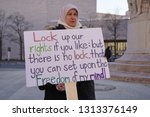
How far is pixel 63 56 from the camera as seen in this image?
4.26 metres

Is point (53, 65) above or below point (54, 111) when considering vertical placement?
above

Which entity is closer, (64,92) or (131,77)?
(64,92)

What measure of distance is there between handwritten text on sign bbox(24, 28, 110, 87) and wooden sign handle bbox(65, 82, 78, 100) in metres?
0.08

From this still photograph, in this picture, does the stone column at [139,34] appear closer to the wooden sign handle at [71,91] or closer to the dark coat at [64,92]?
the dark coat at [64,92]

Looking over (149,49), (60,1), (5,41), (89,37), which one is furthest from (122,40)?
(89,37)

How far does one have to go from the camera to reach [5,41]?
61.5m

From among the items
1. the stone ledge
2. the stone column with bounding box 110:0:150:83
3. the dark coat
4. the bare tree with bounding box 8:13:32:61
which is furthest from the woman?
the bare tree with bounding box 8:13:32:61

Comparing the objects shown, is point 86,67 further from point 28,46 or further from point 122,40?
point 122,40

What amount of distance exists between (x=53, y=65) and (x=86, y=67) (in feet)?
1.26

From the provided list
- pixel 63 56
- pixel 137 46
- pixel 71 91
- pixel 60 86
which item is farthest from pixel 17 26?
pixel 71 91

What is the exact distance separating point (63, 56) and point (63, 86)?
36 cm

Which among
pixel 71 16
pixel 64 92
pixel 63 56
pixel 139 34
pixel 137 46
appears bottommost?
pixel 137 46

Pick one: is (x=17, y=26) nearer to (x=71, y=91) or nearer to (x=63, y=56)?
(x=63, y=56)

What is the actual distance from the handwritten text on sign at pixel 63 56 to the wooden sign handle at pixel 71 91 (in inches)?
3.1
